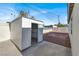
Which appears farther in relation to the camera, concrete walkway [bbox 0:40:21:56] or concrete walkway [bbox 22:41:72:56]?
concrete walkway [bbox 22:41:72:56]

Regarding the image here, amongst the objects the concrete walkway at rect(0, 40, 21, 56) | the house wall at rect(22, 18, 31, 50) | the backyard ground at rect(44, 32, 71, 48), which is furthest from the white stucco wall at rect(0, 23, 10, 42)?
the backyard ground at rect(44, 32, 71, 48)

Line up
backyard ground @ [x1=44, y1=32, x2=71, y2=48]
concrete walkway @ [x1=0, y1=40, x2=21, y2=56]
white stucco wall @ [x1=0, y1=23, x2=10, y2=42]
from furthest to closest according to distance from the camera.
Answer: backyard ground @ [x1=44, y1=32, x2=71, y2=48]
white stucco wall @ [x1=0, y1=23, x2=10, y2=42]
concrete walkway @ [x1=0, y1=40, x2=21, y2=56]

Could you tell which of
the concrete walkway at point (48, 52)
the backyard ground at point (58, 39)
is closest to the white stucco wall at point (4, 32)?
the concrete walkway at point (48, 52)

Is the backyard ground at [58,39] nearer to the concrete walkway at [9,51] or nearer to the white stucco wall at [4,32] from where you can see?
the concrete walkway at [9,51]

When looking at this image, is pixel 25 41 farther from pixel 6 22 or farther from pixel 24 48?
pixel 6 22

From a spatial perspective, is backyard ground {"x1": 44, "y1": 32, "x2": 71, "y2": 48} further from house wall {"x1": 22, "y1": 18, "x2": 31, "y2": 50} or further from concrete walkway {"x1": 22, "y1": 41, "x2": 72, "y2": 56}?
house wall {"x1": 22, "y1": 18, "x2": 31, "y2": 50}

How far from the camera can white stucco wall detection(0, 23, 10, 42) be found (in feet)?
29.9

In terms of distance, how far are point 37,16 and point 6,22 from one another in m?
2.92

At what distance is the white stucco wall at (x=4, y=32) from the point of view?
359 inches

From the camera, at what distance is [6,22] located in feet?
31.4

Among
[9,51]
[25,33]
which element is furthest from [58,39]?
[9,51]

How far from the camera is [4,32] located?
30.5 ft

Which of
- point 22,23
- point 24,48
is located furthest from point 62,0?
point 24,48

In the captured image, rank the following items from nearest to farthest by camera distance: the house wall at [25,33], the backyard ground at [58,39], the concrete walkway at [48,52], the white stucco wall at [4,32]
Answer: the concrete walkway at [48,52], the house wall at [25,33], the white stucco wall at [4,32], the backyard ground at [58,39]
